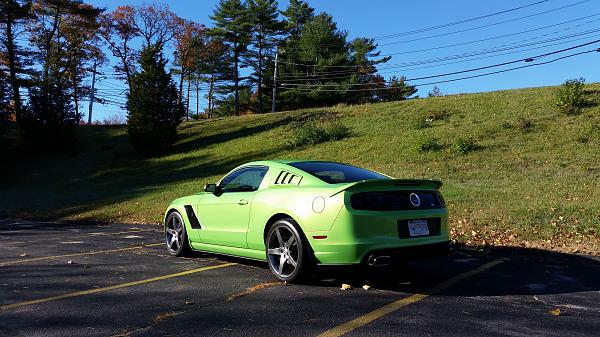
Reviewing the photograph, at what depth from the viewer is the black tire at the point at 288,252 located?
5422mm

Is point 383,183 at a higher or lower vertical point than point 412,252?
higher

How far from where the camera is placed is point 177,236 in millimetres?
7680

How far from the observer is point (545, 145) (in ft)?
56.5

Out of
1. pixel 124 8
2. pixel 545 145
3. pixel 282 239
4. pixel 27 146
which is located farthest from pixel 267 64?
pixel 282 239

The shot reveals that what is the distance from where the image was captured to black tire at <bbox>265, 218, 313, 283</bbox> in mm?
5422

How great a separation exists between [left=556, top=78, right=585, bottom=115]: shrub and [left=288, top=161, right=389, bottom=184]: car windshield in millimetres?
17935

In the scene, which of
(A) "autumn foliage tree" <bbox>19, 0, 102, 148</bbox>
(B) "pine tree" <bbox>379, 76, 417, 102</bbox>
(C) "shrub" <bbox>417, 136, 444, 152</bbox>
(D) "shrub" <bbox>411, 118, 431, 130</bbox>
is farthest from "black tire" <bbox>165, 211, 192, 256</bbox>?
(B) "pine tree" <bbox>379, 76, 417, 102</bbox>

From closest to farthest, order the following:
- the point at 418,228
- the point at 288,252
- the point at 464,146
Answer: the point at 418,228, the point at 288,252, the point at 464,146

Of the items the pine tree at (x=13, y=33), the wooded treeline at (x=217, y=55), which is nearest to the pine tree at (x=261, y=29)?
the wooded treeline at (x=217, y=55)

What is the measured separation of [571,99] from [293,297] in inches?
788

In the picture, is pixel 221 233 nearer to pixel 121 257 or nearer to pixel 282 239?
pixel 282 239

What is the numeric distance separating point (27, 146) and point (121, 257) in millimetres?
30349

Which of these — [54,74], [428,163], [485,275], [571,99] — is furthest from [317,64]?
[485,275]

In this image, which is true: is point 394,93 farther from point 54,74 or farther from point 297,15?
point 54,74
